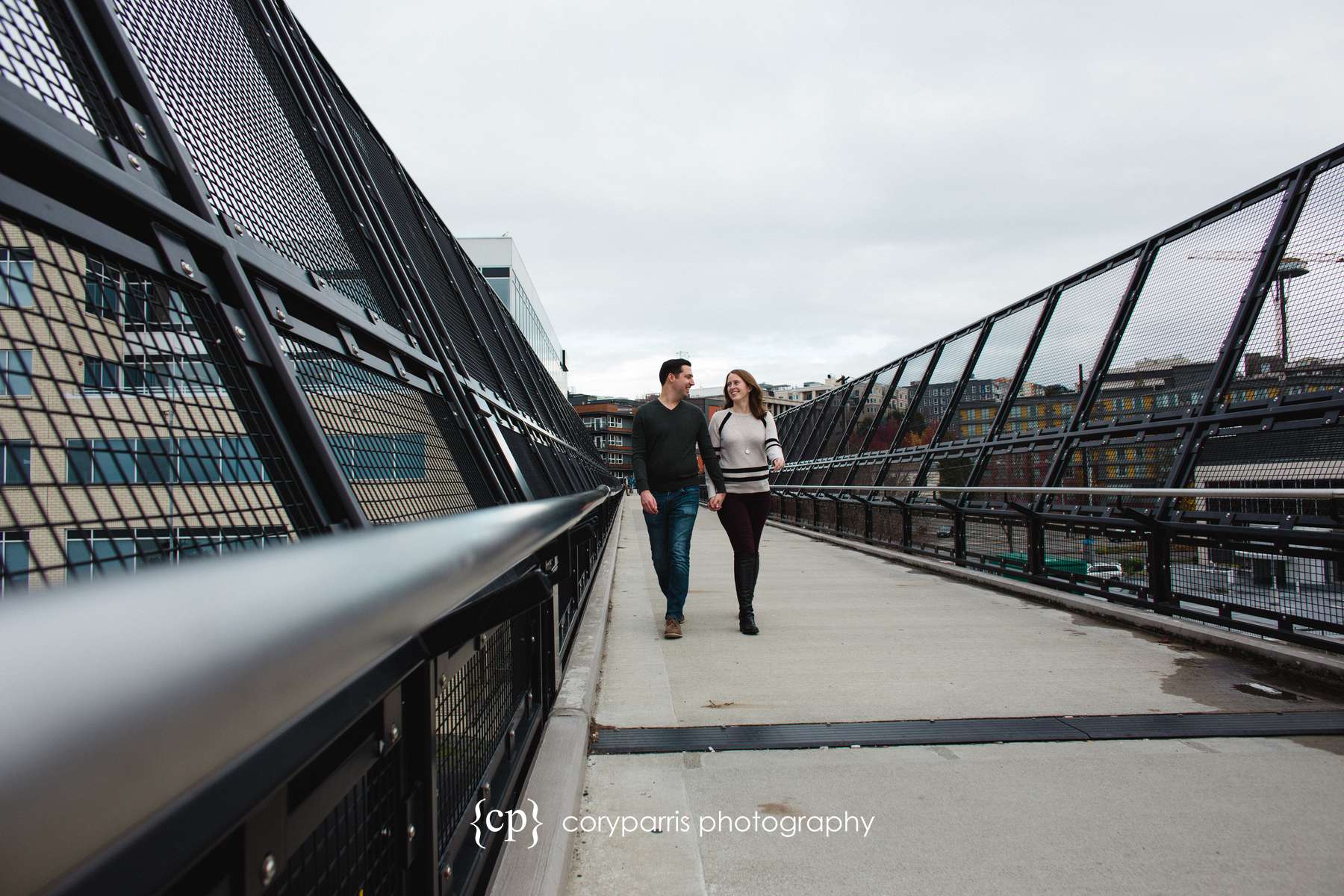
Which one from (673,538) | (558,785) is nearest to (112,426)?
(558,785)

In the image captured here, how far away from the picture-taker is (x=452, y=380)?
11.4ft

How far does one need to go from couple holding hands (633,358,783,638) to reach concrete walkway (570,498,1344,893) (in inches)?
25.1

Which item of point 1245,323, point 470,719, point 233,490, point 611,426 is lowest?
point 470,719

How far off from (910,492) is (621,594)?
4.42 meters

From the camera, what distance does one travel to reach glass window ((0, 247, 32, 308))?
39.7 inches

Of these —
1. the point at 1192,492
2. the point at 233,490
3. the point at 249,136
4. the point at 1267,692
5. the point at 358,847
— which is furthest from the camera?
the point at 1192,492

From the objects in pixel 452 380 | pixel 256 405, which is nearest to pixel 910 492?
pixel 452 380

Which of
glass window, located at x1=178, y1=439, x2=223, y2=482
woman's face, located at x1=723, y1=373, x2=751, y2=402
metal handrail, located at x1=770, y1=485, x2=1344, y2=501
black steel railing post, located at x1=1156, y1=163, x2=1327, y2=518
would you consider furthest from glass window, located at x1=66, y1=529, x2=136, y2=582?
black steel railing post, located at x1=1156, y1=163, x2=1327, y2=518

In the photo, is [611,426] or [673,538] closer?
[673,538]

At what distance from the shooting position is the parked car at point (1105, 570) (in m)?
5.71

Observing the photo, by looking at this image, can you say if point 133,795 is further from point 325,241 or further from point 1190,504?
point 1190,504

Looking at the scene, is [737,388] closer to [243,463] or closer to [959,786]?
[959,786]

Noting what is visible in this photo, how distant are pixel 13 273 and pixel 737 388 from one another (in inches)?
188

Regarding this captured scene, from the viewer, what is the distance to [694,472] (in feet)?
17.6
